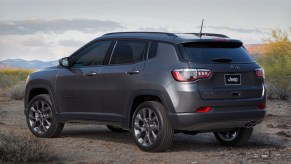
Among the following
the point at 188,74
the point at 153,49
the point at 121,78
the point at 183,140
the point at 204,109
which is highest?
the point at 153,49

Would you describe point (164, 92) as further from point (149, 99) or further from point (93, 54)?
point (93, 54)

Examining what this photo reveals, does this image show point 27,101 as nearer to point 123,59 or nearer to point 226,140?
point 123,59

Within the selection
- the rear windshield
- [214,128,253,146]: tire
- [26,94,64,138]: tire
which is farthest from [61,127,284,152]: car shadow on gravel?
the rear windshield

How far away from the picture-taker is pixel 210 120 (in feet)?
30.1

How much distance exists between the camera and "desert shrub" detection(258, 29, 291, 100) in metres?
22.0

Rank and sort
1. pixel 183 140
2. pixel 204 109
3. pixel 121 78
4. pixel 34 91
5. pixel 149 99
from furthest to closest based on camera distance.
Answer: pixel 34 91, pixel 183 140, pixel 121 78, pixel 149 99, pixel 204 109

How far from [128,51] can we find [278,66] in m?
16.0

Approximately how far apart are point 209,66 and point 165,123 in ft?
3.49

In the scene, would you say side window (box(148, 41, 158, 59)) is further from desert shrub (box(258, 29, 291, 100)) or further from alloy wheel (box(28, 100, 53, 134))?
desert shrub (box(258, 29, 291, 100))

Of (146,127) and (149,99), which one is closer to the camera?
(146,127)

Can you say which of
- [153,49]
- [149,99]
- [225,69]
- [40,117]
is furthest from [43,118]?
[225,69]

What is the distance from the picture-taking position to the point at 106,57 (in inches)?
414

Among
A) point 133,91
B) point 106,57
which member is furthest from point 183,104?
point 106,57

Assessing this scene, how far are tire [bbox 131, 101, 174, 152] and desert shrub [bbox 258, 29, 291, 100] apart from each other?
41.6 feet
